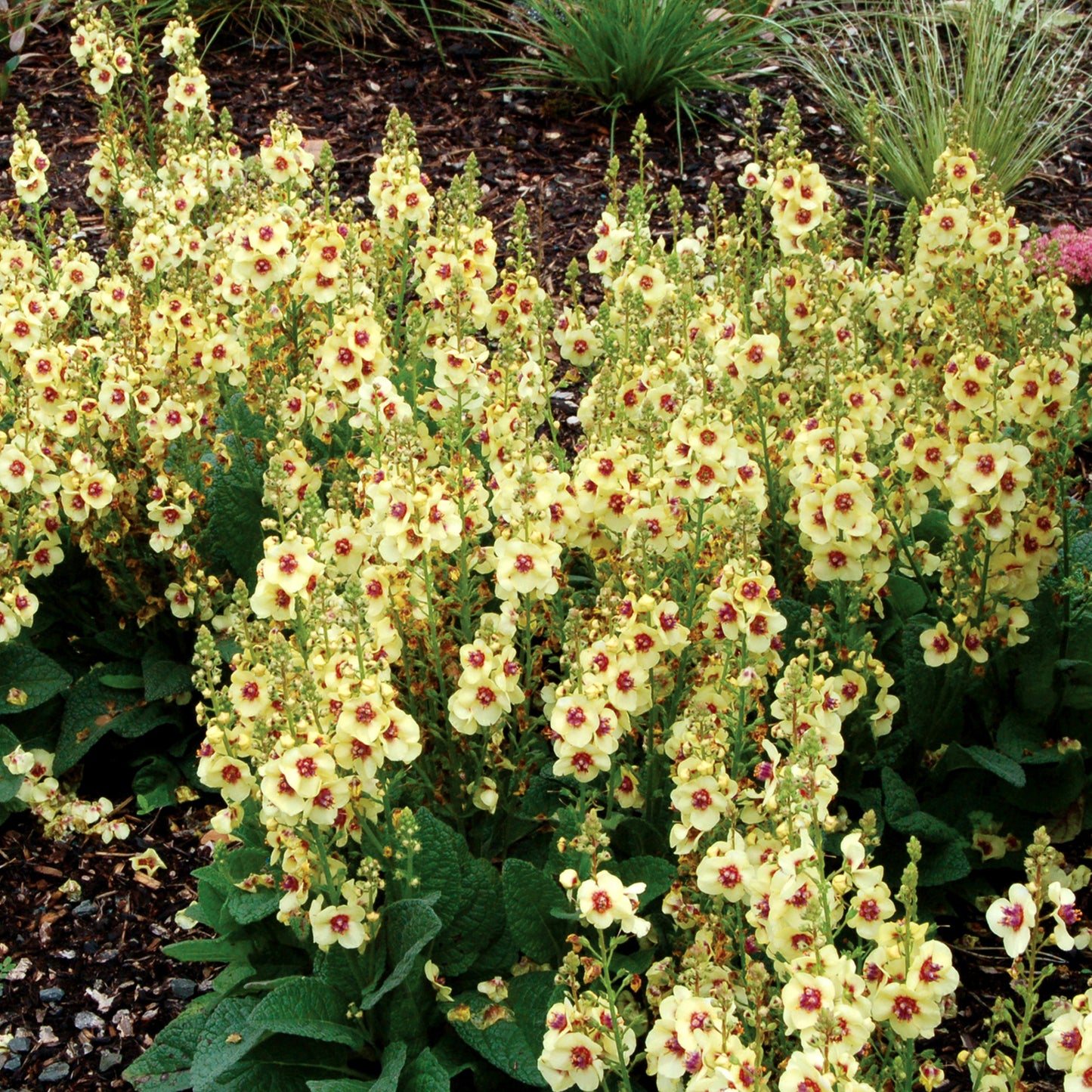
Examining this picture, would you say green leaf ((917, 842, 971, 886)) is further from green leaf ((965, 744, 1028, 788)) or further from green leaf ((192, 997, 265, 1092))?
green leaf ((192, 997, 265, 1092))

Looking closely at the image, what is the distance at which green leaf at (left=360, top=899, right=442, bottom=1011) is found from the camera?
2461 mm

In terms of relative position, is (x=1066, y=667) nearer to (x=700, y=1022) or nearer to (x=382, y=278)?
(x=700, y=1022)

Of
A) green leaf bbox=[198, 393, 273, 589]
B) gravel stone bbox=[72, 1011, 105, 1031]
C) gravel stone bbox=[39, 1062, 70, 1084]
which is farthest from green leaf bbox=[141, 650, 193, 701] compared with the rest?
gravel stone bbox=[39, 1062, 70, 1084]

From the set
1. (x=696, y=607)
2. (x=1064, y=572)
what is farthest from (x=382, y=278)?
(x=1064, y=572)

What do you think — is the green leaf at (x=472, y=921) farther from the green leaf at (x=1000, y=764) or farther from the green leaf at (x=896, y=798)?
the green leaf at (x=1000, y=764)

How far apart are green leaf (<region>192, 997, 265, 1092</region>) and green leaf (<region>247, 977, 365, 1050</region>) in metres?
0.04

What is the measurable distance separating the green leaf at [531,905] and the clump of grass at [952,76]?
338 centimetres

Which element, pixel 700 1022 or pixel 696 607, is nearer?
pixel 700 1022

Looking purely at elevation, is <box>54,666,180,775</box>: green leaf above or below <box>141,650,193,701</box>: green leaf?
below

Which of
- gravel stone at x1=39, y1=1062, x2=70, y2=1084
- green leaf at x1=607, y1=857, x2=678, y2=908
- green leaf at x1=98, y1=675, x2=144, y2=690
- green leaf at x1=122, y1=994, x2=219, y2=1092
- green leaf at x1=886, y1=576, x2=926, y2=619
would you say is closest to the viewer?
green leaf at x1=607, y1=857, x2=678, y2=908

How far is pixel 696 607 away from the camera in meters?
2.79

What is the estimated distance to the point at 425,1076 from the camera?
8.18ft

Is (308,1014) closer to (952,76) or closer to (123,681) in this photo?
(123,681)

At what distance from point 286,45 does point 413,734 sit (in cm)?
519
